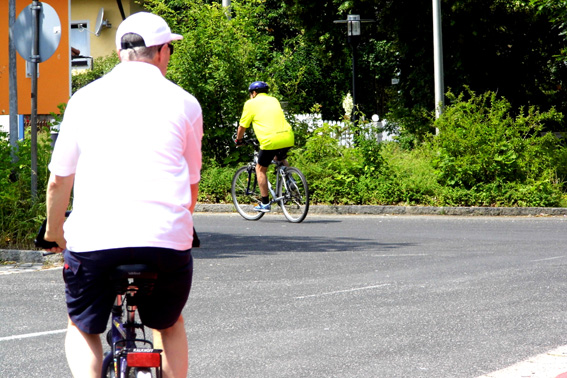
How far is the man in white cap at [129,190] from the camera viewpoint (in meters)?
3.09

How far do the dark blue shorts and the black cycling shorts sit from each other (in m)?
11.0

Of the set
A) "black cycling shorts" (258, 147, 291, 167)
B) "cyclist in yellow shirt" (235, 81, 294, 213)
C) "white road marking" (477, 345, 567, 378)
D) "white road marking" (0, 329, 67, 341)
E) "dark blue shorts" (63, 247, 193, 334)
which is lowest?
Answer: "white road marking" (477, 345, 567, 378)

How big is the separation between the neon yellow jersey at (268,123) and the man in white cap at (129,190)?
420 inches

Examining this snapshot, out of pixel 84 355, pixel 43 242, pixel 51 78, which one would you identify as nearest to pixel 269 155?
pixel 43 242

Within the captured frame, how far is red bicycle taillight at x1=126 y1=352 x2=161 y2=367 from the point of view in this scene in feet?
10.0

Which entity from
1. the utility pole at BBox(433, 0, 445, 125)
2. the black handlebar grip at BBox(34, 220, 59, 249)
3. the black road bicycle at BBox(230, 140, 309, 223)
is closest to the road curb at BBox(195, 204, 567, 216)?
the black road bicycle at BBox(230, 140, 309, 223)

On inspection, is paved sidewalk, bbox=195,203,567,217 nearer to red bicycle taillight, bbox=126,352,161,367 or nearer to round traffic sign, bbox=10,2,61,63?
round traffic sign, bbox=10,2,61,63

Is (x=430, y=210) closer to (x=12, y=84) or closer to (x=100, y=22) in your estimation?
(x=12, y=84)

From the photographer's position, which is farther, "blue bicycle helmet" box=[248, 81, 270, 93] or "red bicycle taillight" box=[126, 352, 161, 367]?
"blue bicycle helmet" box=[248, 81, 270, 93]

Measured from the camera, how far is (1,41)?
29.7 metres

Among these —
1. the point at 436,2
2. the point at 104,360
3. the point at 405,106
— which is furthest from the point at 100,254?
the point at 405,106

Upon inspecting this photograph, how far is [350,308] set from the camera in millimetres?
7254

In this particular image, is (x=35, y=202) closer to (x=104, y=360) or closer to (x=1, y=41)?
(x=104, y=360)

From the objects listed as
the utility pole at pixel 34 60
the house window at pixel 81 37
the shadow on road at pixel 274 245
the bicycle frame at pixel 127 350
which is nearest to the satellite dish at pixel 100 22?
the house window at pixel 81 37
